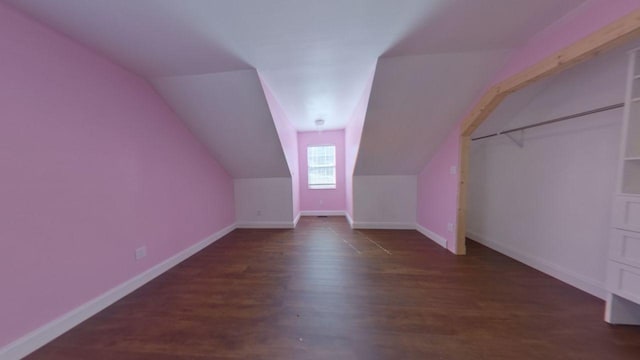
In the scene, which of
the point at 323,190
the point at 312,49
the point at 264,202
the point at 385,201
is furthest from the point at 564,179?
the point at 264,202

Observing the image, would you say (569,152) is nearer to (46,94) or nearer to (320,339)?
(320,339)

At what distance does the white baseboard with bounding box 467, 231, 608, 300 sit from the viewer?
5.81 ft

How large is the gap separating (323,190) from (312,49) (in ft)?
11.9

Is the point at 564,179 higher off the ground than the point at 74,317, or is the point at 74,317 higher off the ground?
the point at 564,179

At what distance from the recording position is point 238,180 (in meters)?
4.13

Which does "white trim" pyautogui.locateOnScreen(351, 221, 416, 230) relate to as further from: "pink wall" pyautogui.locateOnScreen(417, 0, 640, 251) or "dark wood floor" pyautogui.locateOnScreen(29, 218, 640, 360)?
"dark wood floor" pyautogui.locateOnScreen(29, 218, 640, 360)

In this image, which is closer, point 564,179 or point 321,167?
point 564,179

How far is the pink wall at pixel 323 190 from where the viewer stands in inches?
197

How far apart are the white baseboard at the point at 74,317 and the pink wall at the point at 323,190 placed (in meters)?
3.16

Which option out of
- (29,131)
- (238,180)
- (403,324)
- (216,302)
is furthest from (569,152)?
(238,180)

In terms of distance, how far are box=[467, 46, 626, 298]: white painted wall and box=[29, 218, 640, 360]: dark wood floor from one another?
0.93 ft

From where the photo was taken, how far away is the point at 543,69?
160 cm

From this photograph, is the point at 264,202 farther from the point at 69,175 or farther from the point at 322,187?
the point at 69,175

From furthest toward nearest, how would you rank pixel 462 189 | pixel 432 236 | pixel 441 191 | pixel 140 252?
1. pixel 432 236
2. pixel 441 191
3. pixel 462 189
4. pixel 140 252
